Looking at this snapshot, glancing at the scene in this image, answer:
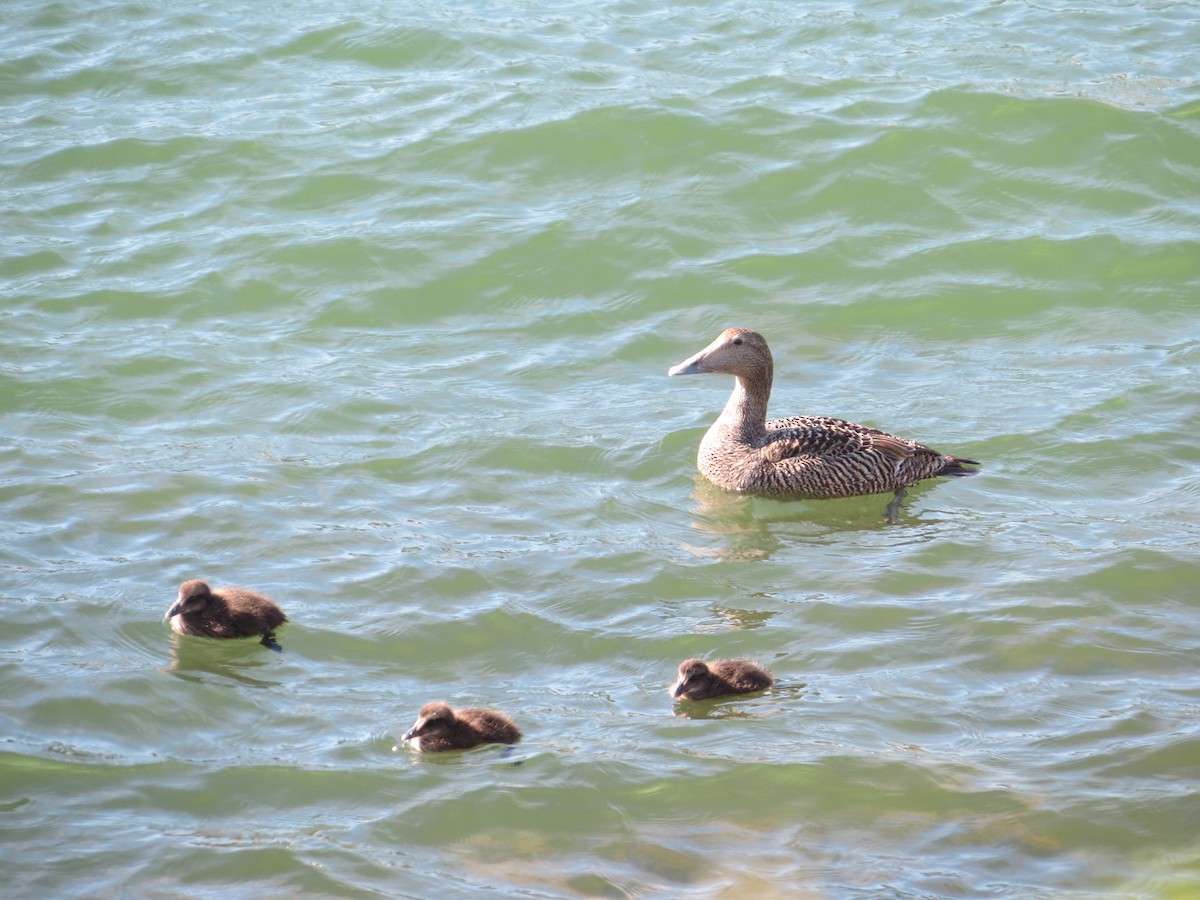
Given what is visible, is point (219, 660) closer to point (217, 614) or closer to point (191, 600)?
point (217, 614)

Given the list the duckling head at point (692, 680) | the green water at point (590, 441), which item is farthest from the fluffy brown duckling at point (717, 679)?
the green water at point (590, 441)

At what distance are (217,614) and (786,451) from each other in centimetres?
417

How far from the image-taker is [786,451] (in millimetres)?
10250

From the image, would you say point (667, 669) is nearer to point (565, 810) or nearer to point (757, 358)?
point (565, 810)

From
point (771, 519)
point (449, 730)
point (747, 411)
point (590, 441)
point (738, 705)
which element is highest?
point (747, 411)

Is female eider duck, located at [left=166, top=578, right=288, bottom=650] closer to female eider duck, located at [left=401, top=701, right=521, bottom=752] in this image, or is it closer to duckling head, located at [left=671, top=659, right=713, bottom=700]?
Answer: female eider duck, located at [left=401, top=701, right=521, bottom=752]

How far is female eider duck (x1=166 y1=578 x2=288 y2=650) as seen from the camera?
7770 mm

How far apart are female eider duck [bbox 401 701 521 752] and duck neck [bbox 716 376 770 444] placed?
4.05 m

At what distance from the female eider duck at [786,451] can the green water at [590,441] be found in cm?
17

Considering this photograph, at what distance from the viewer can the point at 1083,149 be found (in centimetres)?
1394

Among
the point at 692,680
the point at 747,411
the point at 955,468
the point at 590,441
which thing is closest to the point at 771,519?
the point at 747,411

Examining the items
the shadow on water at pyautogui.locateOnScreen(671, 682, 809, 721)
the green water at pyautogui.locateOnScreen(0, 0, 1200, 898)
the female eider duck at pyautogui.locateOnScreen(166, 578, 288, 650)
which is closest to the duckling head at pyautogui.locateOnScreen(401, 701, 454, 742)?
the green water at pyautogui.locateOnScreen(0, 0, 1200, 898)

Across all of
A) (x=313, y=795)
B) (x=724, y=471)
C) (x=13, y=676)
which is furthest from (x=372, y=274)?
(x=313, y=795)

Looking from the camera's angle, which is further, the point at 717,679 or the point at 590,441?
the point at 590,441
